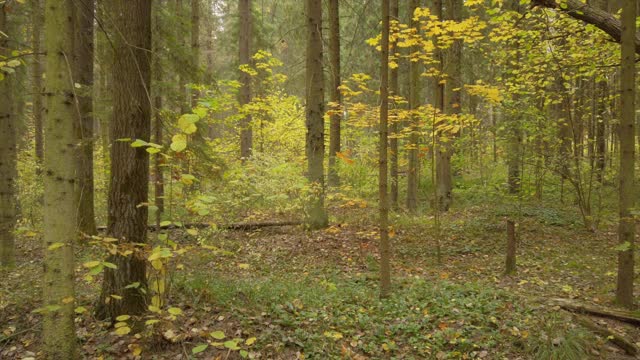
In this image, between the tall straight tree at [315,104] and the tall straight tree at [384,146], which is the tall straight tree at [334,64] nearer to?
the tall straight tree at [315,104]

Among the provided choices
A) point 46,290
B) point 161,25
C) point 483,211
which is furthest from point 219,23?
point 46,290

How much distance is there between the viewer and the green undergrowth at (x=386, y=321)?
4718mm

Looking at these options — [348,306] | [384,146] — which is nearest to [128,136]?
[384,146]

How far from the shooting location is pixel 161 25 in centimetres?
969

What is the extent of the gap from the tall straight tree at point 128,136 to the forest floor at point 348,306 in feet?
2.05

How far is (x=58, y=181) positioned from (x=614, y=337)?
6.28m

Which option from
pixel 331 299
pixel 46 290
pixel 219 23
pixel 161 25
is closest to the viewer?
pixel 46 290

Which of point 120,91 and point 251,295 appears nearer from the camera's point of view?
point 120,91

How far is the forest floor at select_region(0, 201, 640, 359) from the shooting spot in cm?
452

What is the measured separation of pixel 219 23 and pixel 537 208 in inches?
863

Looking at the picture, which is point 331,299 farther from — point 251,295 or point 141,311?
point 141,311

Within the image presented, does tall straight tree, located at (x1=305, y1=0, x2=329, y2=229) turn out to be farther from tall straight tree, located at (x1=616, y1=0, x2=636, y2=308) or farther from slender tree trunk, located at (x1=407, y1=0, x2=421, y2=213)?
tall straight tree, located at (x1=616, y1=0, x2=636, y2=308)

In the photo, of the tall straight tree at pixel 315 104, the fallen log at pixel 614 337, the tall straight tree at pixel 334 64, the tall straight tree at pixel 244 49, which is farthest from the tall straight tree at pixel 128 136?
the tall straight tree at pixel 244 49

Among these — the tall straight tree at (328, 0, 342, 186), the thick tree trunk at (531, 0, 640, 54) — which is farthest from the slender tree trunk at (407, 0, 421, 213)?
the thick tree trunk at (531, 0, 640, 54)
